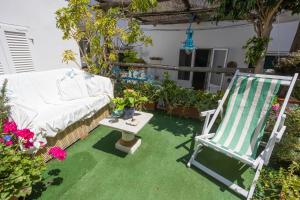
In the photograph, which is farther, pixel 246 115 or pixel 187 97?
pixel 187 97

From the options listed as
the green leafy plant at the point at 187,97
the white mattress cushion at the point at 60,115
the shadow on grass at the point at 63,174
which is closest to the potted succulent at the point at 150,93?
the green leafy plant at the point at 187,97

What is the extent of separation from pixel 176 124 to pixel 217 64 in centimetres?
409

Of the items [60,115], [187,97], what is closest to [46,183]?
[60,115]

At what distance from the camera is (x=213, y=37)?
6215 mm

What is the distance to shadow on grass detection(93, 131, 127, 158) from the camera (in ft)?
8.74

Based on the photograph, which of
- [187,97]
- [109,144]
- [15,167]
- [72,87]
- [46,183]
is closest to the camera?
[15,167]

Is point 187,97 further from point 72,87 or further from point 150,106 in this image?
point 72,87

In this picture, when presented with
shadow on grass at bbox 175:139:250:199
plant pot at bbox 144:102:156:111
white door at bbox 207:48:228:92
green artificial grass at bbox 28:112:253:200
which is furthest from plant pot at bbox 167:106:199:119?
white door at bbox 207:48:228:92

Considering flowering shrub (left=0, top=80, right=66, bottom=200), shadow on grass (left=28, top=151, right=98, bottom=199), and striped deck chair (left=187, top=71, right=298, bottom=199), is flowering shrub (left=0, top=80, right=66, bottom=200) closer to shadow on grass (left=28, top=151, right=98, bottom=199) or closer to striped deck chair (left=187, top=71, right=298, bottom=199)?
shadow on grass (left=28, top=151, right=98, bottom=199)

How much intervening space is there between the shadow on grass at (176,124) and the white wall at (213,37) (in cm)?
351

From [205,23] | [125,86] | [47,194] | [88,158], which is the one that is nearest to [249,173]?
[88,158]

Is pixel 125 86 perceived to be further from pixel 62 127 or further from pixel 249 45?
pixel 249 45

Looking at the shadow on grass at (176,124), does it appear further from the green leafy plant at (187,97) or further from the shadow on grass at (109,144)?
the shadow on grass at (109,144)

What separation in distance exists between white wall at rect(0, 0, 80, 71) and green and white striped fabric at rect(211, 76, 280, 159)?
457 centimetres
